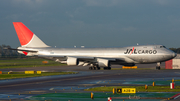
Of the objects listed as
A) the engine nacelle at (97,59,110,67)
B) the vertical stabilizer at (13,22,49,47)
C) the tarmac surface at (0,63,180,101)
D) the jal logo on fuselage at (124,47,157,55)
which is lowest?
the tarmac surface at (0,63,180,101)

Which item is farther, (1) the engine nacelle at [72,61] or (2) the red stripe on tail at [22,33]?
(2) the red stripe on tail at [22,33]

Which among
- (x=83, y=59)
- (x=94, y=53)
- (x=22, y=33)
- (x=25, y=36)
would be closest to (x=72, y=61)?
(x=83, y=59)

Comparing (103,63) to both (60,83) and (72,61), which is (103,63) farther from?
(60,83)

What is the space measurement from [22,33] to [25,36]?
1.01m

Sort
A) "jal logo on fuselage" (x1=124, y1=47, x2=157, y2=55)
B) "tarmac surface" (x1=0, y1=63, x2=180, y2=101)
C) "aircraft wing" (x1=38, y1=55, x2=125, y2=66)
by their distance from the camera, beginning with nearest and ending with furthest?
"tarmac surface" (x1=0, y1=63, x2=180, y2=101)
"jal logo on fuselage" (x1=124, y1=47, x2=157, y2=55)
"aircraft wing" (x1=38, y1=55, x2=125, y2=66)

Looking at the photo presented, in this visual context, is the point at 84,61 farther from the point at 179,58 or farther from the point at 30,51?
the point at 179,58

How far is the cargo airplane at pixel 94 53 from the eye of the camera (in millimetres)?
57553

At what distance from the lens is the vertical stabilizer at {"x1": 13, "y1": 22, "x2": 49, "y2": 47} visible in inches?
2589

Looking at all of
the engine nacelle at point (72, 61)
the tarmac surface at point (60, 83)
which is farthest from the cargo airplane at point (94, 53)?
the tarmac surface at point (60, 83)

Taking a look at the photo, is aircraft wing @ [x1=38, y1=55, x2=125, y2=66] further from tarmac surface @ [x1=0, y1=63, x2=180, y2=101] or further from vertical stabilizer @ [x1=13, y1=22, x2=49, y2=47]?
tarmac surface @ [x1=0, y1=63, x2=180, y2=101]

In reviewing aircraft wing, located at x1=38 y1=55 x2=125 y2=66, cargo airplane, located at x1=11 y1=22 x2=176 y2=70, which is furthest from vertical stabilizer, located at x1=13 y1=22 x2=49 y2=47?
aircraft wing, located at x1=38 y1=55 x2=125 y2=66

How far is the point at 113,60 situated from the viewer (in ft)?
193

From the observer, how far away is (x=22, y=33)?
6569 centimetres

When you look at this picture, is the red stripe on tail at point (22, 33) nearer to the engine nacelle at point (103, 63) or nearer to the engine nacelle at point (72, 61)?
the engine nacelle at point (72, 61)
